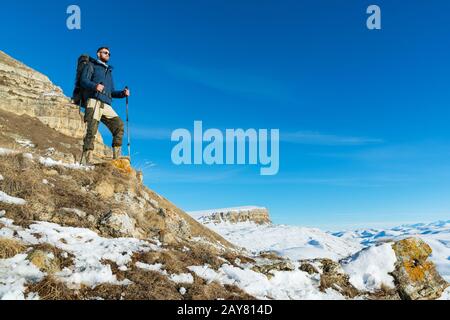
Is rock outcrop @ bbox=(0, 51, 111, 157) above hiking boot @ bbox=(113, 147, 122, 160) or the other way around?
above

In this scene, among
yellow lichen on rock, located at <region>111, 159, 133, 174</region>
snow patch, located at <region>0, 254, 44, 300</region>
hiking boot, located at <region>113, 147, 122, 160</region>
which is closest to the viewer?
snow patch, located at <region>0, 254, 44, 300</region>

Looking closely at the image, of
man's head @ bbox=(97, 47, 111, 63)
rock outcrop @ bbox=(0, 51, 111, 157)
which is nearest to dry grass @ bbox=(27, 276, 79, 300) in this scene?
man's head @ bbox=(97, 47, 111, 63)

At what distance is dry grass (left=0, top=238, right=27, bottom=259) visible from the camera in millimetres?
7643

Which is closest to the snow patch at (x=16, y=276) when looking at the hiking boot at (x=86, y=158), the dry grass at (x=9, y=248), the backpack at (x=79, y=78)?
the dry grass at (x=9, y=248)

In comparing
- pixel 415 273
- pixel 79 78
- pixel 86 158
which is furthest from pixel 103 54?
pixel 415 273

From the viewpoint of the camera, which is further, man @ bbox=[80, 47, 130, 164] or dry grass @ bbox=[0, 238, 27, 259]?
man @ bbox=[80, 47, 130, 164]

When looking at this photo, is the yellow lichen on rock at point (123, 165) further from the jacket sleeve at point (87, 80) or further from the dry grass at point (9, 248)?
the dry grass at point (9, 248)

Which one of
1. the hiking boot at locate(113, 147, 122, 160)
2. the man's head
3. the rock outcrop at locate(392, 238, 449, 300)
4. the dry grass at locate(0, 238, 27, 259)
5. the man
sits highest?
the man's head

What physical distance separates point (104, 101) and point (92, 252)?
675cm

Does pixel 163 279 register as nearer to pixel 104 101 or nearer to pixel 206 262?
pixel 206 262

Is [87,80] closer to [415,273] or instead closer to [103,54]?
[103,54]

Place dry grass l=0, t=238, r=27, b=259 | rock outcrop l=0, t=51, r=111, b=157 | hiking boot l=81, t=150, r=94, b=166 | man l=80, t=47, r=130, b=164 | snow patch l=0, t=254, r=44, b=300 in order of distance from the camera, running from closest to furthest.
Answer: snow patch l=0, t=254, r=44, b=300, dry grass l=0, t=238, r=27, b=259, man l=80, t=47, r=130, b=164, hiking boot l=81, t=150, r=94, b=166, rock outcrop l=0, t=51, r=111, b=157

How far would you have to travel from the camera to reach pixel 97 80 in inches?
520

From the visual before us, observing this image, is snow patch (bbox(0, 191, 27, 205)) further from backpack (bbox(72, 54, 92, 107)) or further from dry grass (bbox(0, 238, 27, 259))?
backpack (bbox(72, 54, 92, 107))
